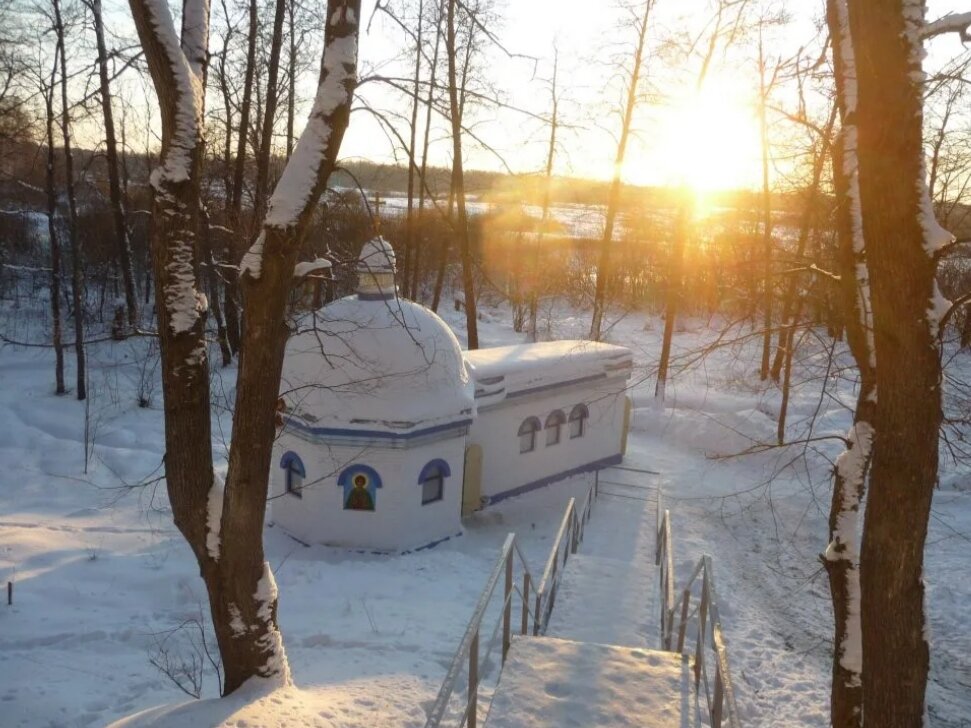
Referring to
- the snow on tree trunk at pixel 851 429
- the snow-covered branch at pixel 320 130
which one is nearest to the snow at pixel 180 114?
the snow-covered branch at pixel 320 130

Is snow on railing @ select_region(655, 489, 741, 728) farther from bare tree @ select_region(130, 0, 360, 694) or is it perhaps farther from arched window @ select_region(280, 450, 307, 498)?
arched window @ select_region(280, 450, 307, 498)

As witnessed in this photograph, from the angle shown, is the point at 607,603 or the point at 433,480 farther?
the point at 433,480

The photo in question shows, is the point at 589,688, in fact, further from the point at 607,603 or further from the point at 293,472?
the point at 293,472

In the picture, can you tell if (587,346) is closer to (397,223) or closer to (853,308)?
(853,308)

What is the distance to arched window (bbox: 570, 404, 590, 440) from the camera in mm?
15305

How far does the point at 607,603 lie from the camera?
8742mm

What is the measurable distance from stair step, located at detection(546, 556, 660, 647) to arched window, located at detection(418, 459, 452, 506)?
2.90 meters

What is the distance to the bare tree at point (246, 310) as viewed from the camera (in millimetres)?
5012

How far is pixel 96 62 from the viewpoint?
5.04 metres

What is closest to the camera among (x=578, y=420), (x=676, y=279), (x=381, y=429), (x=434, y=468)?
(x=381, y=429)

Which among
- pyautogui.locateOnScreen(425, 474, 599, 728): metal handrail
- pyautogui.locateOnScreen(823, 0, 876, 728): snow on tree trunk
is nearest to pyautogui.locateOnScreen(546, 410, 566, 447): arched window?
pyautogui.locateOnScreen(425, 474, 599, 728): metal handrail

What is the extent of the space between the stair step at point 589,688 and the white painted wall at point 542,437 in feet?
21.7

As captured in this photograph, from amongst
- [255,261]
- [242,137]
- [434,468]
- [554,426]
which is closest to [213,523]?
[255,261]

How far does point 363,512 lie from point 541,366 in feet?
15.1
